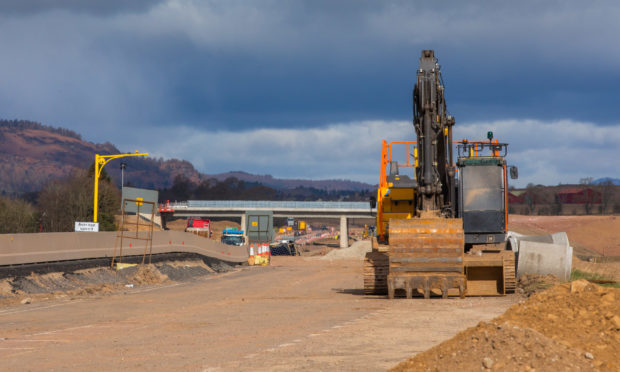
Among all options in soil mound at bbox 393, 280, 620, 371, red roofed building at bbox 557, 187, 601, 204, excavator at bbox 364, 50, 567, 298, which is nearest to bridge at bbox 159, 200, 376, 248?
red roofed building at bbox 557, 187, 601, 204

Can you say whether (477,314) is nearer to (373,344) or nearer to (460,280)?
(460,280)

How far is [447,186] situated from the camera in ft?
73.7

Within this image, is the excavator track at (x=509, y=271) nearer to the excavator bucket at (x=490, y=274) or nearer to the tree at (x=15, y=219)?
the excavator bucket at (x=490, y=274)

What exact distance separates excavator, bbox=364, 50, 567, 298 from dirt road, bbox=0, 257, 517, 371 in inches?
30.7

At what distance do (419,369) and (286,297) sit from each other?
15.3 m

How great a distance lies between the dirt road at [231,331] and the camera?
405 inches

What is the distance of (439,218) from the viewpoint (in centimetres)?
1994

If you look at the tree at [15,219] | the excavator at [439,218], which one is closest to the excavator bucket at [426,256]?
the excavator at [439,218]

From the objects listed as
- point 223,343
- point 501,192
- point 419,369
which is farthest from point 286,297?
point 419,369

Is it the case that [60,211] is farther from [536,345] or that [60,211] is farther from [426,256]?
[536,345]

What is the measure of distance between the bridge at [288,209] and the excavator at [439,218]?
92177 mm

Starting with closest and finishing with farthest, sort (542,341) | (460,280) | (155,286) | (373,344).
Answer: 1. (542,341)
2. (373,344)
3. (460,280)
4. (155,286)

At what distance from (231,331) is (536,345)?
281 inches

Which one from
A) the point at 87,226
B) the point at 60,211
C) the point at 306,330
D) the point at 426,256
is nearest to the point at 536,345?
the point at 306,330
